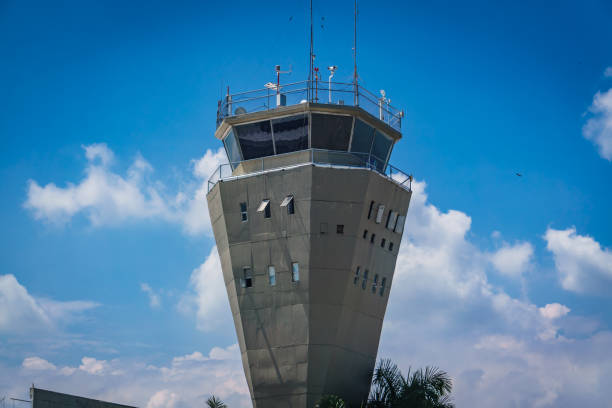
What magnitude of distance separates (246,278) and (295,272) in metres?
2.70

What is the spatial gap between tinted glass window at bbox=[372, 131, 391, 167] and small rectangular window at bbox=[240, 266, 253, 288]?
8.57m

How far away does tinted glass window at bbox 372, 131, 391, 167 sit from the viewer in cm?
4778

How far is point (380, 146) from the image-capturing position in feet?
158

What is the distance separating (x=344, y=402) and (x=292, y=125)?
13419mm

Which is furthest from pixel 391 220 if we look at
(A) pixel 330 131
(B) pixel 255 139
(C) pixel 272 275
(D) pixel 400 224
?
(B) pixel 255 139

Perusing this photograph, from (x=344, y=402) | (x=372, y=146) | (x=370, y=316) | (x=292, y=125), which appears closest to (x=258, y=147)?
(x=292, y=125)

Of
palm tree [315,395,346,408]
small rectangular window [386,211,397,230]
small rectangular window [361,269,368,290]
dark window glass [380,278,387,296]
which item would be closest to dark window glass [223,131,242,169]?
small rectangular window [386,211,397,230]

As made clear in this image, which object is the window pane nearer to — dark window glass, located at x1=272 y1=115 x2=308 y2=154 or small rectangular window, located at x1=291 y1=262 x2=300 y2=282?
small rectangular window, located at x1=291 y1=262 x2=300 y2=282

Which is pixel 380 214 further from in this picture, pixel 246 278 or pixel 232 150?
pixel 232 150

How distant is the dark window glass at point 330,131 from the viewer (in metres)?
46.1

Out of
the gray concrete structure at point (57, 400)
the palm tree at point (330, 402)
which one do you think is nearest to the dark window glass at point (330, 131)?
the palm tree at point (330, 402)

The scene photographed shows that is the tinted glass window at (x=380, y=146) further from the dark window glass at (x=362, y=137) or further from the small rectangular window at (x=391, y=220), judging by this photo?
the small rectangular window at (x=391, y=220)

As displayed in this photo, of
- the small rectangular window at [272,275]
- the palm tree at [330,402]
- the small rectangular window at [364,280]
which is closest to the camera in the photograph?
the palm tree at [330,402]

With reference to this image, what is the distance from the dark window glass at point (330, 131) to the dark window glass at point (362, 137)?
41 cm
